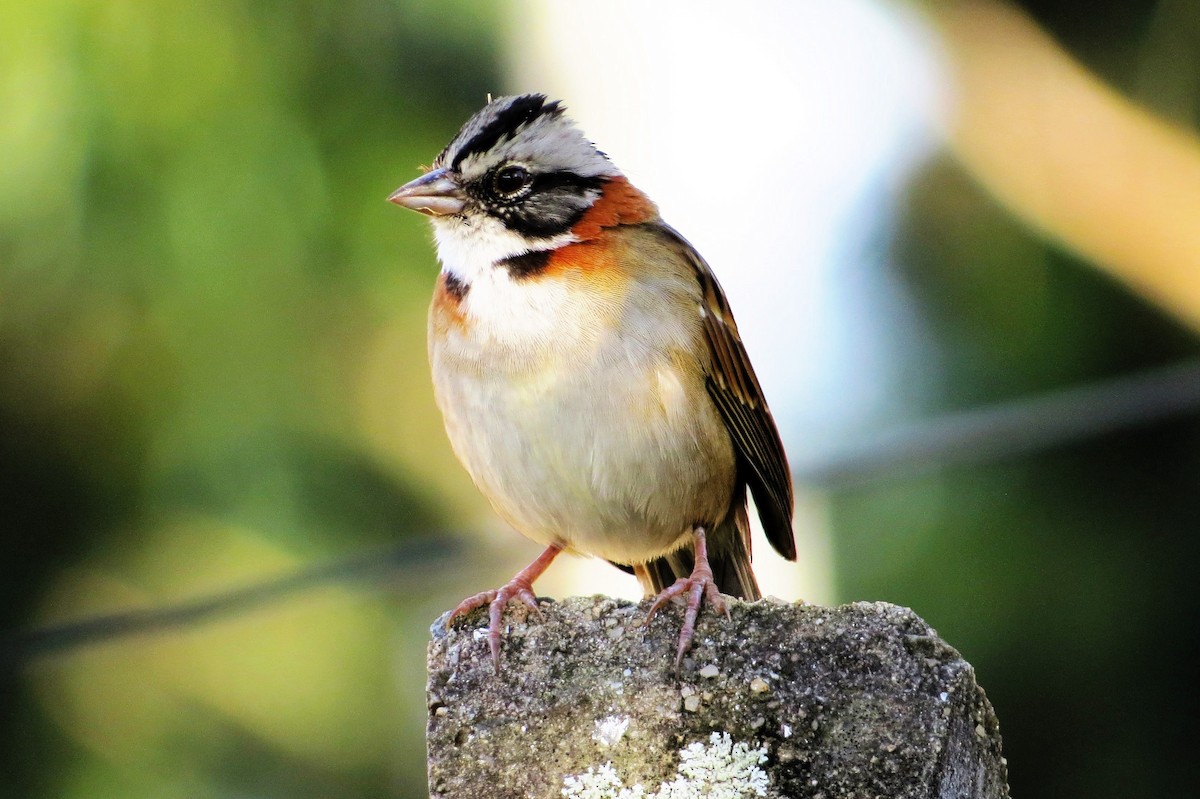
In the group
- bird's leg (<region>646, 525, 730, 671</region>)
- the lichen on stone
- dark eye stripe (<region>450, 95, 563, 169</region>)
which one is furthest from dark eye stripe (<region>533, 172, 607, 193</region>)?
the lichen on stone

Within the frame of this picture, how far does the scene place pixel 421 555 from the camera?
186 inches

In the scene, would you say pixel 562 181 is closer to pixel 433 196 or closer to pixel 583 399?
pixel 433 196

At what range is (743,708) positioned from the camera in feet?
6.01

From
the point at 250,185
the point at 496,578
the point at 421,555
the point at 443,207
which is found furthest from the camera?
the point at 496,578

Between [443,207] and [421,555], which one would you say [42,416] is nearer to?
[421,555]

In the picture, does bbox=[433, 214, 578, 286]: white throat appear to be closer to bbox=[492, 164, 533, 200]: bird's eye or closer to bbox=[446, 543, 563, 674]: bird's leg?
bbox=[492, 164, 533, 200]: bird's eye

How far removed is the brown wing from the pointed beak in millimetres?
556

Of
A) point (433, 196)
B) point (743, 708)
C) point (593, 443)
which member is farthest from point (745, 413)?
point (743, 708)

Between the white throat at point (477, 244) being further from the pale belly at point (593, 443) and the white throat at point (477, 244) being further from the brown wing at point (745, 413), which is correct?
the brown wing at point (745, 413)

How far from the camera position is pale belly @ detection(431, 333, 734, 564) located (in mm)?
3119

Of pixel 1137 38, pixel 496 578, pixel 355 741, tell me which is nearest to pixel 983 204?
pixel 1137 38

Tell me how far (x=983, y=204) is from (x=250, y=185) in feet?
9.73

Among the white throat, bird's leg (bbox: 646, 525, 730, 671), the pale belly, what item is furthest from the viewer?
the white throat

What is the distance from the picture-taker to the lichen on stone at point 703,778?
5.86ft
